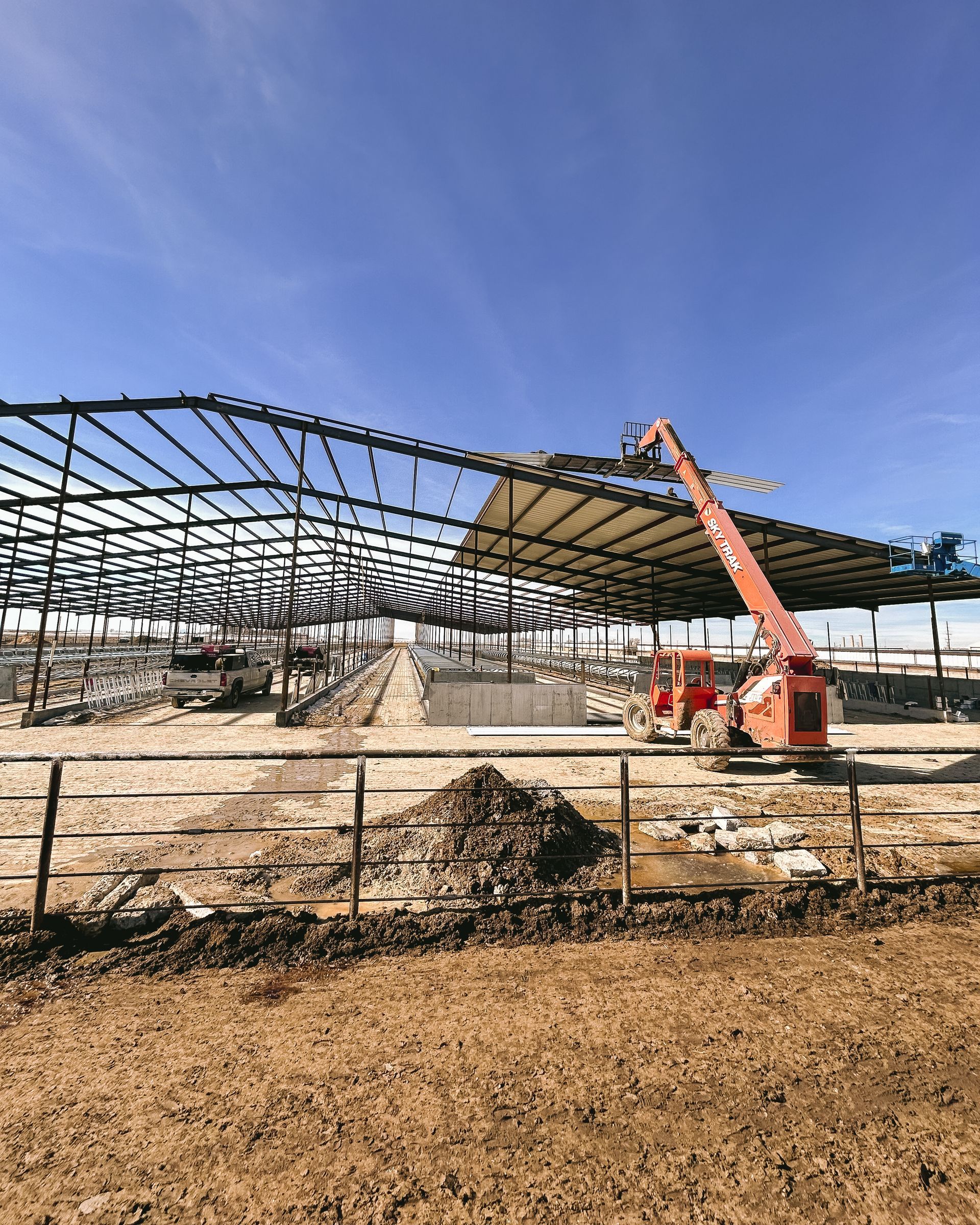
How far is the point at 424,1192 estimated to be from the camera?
1902 mm

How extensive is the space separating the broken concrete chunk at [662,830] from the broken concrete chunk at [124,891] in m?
5.58

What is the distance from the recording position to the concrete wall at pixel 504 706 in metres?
16.4

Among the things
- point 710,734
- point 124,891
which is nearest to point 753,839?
point 710,734

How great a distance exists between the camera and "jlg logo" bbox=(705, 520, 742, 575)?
11.0 meters

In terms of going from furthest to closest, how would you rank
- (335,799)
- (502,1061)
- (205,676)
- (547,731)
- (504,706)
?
(205,676) < (504,706) < (547,731) < (335,799) < (502,1061)

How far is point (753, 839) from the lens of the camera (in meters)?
5.93

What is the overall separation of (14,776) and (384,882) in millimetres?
8019

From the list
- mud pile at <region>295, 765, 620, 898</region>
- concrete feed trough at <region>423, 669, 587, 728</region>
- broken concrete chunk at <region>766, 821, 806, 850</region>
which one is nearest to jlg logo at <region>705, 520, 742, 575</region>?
broken concrete chunk at <region>766, 821, 806, 850</region>

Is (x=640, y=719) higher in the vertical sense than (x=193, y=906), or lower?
higher

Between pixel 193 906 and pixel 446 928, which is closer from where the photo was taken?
pixel 446 928

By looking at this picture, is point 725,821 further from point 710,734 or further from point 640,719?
point 640,719

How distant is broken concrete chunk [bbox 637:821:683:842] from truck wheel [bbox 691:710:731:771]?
383 centimetres

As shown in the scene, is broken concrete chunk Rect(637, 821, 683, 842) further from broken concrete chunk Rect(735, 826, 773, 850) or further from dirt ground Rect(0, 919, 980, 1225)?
dirt ground Rect(0, 919, 980, 1225)

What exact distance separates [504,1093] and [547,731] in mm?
13537
